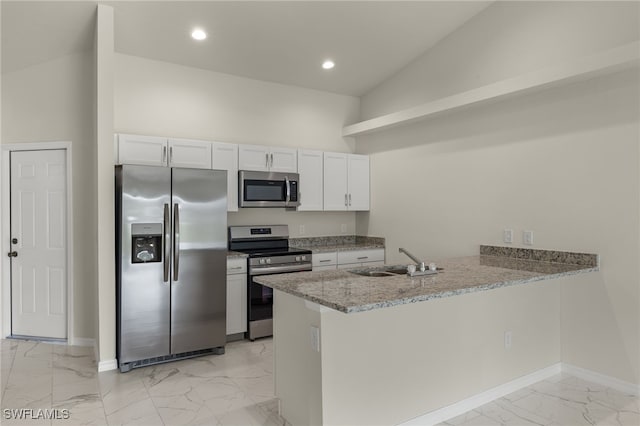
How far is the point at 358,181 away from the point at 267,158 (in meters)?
1.31

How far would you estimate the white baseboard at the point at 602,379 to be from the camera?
Result: 315 cm

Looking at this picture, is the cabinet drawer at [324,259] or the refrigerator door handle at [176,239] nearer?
the refrigerator door handle at [176,239]

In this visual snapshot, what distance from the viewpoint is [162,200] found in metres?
3.72

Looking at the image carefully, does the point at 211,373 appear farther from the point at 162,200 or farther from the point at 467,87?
the point at 467,87

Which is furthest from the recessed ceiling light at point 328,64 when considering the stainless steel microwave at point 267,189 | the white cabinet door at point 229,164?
the white cabinet door at point 229,164

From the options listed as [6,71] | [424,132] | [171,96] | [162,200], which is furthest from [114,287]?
[424,132]

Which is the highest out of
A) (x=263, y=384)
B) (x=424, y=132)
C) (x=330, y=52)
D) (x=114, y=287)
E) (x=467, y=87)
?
(x=330, y=52)

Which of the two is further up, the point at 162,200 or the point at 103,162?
the point at 103,162

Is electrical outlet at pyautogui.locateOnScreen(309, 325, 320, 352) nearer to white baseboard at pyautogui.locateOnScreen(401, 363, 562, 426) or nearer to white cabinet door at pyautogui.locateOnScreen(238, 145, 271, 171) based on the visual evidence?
white baseboard at pyautogui.locateOnScreen(401, 363, 562, 426)

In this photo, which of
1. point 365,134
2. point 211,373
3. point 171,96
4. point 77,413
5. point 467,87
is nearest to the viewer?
point 77,413

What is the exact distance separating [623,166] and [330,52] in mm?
2950

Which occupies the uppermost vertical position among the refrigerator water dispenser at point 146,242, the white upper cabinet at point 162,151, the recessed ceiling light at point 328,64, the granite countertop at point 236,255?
the recessed ceiling light at point 328,64

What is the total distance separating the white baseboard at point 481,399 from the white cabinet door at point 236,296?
87.0 inches

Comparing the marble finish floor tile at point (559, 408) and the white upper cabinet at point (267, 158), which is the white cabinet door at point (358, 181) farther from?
the marble finish floor tile at point (559, 408)
